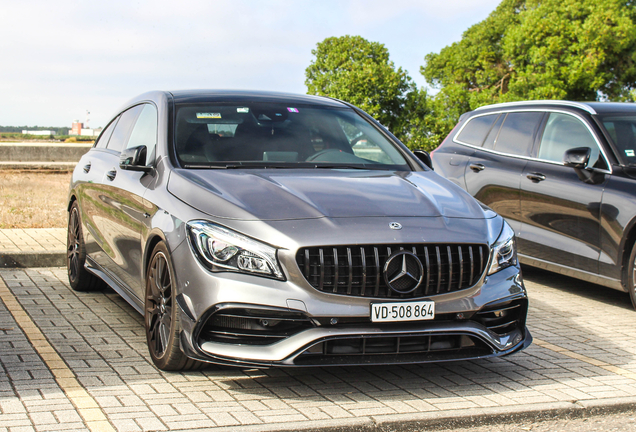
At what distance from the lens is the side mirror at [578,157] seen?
7.23 meters

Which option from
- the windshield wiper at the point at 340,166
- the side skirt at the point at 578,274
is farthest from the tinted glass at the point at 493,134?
the windshield wiper at the point at 340,166

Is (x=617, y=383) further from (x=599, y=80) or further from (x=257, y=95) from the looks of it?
(x=599, y=80)

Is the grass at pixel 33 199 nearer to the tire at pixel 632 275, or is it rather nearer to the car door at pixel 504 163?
the car door at pixel 504 163

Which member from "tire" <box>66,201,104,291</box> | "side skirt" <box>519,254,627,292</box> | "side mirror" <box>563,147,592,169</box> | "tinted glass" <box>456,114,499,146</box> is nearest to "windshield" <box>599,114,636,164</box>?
"side mirror" <box>563,147,592,169</box>

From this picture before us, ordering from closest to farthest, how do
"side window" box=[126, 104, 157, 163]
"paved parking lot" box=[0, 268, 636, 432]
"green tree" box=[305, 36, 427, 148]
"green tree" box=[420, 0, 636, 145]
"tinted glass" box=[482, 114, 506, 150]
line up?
"paved parking lot" box=[0, 268, 636, 432]
"side window" box=[126, 104, 157, 163]
"tinted glass" box=[482, 114, 506, 150]
"green tree" box=[420, 0, 636, 145]
"green tree" box=[305, 36, 427, 148]

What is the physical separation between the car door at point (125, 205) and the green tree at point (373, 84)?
5556 cm

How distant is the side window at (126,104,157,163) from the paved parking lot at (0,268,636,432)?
1.38 meters

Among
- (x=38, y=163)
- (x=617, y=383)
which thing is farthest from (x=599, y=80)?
(x=617, y=383)

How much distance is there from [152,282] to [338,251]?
1346 millimetres

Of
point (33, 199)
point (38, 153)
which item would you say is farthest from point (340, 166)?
point (38, 153)

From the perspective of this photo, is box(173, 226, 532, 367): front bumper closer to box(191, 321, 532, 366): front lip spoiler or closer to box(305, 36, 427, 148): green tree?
box(191, 321, 532, 366): front lip spoiler

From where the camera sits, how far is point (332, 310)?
4.03 metres

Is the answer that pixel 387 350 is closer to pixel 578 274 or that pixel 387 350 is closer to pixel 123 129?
pixel 123 129

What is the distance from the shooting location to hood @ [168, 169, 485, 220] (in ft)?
14.1
